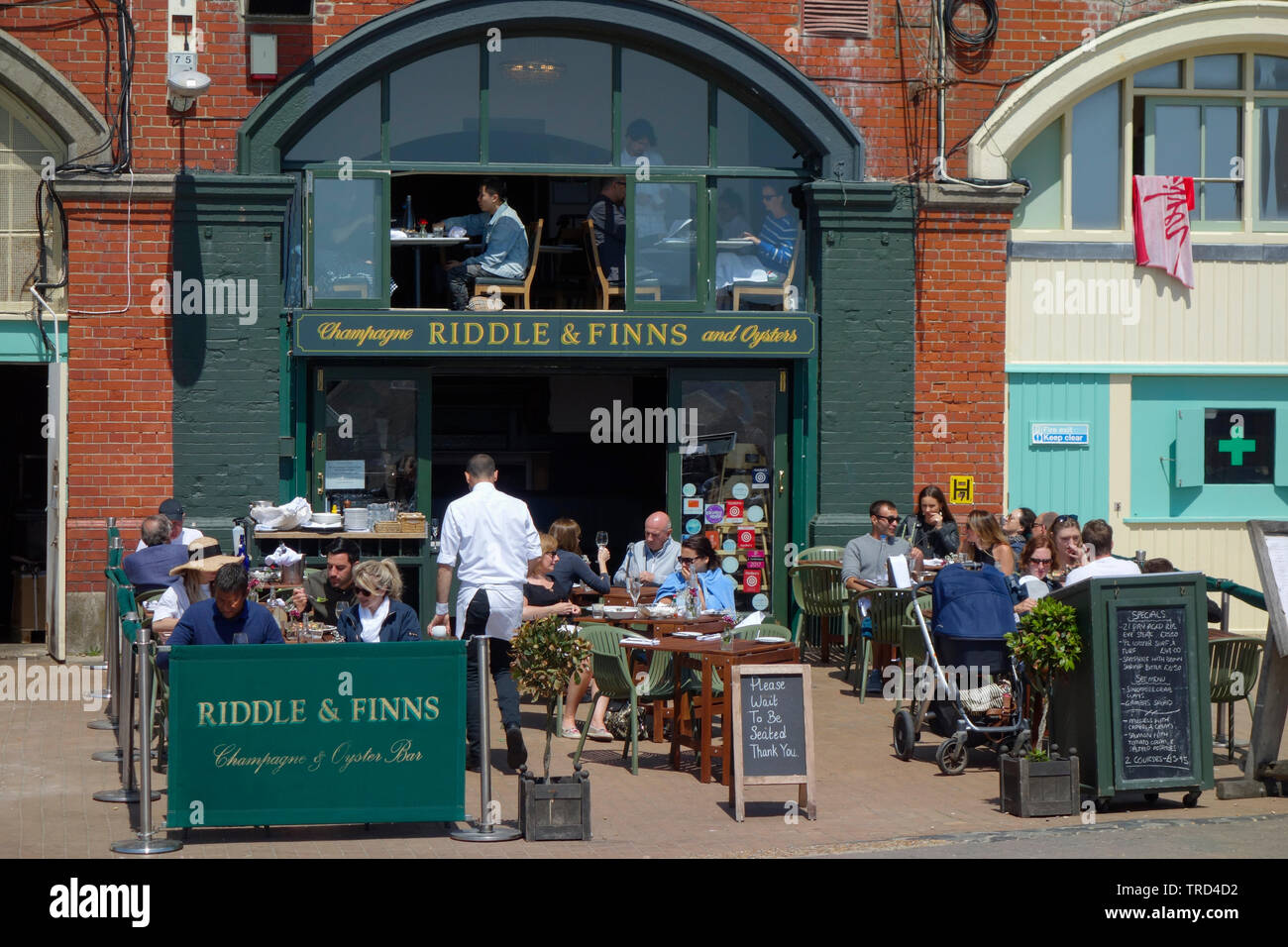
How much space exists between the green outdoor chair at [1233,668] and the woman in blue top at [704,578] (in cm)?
322

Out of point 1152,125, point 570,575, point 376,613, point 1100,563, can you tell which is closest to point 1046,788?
point 1100,563

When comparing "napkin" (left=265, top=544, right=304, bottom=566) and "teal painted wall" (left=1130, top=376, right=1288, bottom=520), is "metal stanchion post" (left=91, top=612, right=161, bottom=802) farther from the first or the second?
"teal painted wall" (left=1130, top=376, right=1288, bottom=520)

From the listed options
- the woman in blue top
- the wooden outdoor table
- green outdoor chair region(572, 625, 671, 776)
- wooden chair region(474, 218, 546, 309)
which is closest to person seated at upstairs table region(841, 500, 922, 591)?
the woman in blue top

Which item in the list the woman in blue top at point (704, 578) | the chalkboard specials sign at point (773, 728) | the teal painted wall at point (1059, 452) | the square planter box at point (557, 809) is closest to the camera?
the square planter box at point (557, 809)

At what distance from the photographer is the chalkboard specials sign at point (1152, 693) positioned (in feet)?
29.0

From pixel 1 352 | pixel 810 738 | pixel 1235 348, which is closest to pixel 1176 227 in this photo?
pixel 1235 348

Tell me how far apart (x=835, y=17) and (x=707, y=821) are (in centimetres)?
807

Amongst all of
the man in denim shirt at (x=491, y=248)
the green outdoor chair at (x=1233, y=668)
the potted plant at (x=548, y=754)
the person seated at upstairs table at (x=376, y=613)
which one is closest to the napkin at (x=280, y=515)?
the man in denim shirt at (x=491, y=248)

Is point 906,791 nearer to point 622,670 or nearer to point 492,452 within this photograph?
point 622,670

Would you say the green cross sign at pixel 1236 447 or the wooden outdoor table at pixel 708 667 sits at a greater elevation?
the green cross sign at pixel 1236 447

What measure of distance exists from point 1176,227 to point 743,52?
4.29 metres

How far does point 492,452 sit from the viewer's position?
18.2m

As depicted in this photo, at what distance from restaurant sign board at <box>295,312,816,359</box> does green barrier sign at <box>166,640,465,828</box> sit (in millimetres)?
5925

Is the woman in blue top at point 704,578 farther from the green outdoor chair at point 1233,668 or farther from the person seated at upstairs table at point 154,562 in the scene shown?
the person seated at upstairs table at point 154,562
